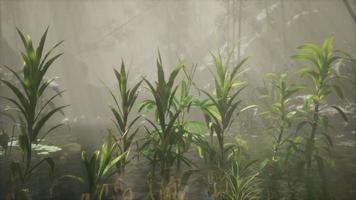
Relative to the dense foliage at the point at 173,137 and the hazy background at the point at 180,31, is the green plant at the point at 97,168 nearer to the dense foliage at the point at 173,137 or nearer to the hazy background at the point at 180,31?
the dense foliage at the point at 173,137

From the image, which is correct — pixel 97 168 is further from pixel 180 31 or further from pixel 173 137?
pixel 180 31

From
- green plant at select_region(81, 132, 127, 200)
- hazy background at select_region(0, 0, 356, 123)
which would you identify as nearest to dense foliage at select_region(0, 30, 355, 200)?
green plant at select_region(81, 132, 127, 200)

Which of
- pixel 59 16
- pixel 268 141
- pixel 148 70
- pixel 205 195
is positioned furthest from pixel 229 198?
pixel 148 70

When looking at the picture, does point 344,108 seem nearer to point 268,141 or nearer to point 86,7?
point 268,141

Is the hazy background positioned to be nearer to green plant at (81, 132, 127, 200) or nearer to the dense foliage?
the dense foliage

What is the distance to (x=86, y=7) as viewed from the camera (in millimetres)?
53000

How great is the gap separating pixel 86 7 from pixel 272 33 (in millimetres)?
30641

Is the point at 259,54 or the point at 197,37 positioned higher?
the point at 197,37

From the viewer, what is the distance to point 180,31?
152ft

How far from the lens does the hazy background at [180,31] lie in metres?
32.0

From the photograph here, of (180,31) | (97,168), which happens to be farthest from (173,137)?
(180,31)

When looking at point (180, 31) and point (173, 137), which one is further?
point (180, 31)

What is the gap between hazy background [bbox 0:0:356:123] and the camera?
3198 cm

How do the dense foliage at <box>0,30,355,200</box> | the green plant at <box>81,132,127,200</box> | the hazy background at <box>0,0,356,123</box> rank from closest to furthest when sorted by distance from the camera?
the green plant at <box>81,132,127,200</box> → the dense foliage at <box>0,30,355,200</box> → the hazy background at <box>0,0,356,123</box>
